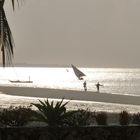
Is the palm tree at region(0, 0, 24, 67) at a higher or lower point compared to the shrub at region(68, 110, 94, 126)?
higher

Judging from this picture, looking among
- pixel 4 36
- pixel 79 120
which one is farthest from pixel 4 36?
pixel 79 120

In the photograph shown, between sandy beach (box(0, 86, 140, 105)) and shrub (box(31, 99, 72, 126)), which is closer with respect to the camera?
shrub (box(31, 99, 72, 126))

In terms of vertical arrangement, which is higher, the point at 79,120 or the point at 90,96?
the point at 90,96

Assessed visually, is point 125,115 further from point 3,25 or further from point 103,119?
point 3,25

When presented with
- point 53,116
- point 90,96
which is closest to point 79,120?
point 53,116

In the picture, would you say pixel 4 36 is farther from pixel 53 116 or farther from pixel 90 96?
pixel 90 96

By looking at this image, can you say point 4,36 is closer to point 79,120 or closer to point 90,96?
point 79,120

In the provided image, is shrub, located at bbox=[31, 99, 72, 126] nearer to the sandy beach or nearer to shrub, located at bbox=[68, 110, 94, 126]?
shrub, located at bbox=[68, 110, 94, 126]

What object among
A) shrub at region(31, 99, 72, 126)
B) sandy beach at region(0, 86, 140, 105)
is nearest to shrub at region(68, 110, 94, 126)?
shrub at region(31, 99, 72, 126)

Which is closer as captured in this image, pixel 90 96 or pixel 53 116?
pixel 53 116

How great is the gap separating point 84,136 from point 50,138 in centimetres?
74

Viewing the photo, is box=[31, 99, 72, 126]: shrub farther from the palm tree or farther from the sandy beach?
the sandy beach

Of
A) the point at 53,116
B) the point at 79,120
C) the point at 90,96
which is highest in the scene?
the point at 90,96

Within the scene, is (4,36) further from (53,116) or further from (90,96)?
(90,96)
